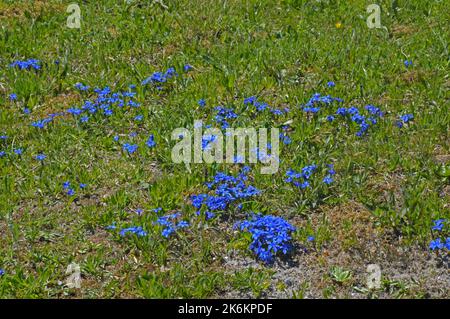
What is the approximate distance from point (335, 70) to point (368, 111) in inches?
36.6

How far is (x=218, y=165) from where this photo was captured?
685cm

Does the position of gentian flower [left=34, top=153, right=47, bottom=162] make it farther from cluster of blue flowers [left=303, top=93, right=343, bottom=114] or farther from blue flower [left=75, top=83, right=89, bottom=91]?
Answer: cluster of blue flowers [left=303, top=93, right=343, bottom=114]

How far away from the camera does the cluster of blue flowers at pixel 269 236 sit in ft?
19.5

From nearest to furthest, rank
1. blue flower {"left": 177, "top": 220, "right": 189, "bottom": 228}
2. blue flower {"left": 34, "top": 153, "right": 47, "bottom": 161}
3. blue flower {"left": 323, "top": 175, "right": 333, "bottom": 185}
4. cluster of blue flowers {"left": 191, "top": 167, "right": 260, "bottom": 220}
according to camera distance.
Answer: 1. blue flower {"left": 177, "top": 220, "right": 189, "bottom": 228}
2. cluster of blue flowers {"left": 191, "top": 167, "right": 260, "bottom": 220}
3. blue flower {"left": 323, "top": 175, "right": 333, "bottom": 185}
4. blue flower {"left": 34, "top": 153, "right": 47, "bottom": 161}

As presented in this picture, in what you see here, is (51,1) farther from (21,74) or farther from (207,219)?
(207,219)

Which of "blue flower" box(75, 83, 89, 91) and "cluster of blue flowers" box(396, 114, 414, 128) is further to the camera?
"blue flower" box(75, 83, 89, 91)

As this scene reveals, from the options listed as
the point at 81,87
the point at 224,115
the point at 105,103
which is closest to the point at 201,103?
the point at 224,115

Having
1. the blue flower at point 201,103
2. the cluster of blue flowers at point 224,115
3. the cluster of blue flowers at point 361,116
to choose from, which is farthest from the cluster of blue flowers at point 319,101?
the blue flower at point 201,103

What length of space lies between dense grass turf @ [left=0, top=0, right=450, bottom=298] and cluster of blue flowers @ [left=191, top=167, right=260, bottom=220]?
5 centimetres

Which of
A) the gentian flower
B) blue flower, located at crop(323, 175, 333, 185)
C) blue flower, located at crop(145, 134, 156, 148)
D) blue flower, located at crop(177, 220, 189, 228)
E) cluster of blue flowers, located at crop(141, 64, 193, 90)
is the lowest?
blue flower, located at crop(177, 220, 189, 228)

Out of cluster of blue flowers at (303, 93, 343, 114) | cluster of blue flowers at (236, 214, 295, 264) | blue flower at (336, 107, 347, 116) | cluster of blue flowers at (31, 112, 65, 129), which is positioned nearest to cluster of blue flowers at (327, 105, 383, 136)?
blue flower at (336, 107, 347, 116)

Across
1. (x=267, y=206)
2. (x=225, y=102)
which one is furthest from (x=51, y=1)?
(x=267, y=206)

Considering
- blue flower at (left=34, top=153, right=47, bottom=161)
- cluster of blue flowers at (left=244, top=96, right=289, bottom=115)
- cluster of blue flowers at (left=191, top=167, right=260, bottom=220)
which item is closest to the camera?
cluster of blue flowers at (left=191, top=167, right=260, bottom=220)

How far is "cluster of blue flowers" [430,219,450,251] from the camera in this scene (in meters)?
5.91
